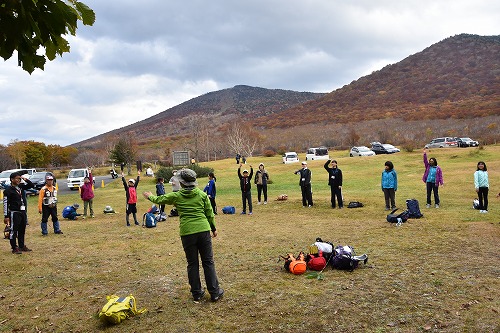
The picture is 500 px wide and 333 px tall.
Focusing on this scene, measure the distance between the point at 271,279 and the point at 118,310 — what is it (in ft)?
8.68

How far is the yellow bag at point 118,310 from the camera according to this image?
5.29m

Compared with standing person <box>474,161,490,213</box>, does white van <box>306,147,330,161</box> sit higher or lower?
higher

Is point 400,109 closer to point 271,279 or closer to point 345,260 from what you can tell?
point 345,260

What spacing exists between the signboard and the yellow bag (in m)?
36.8

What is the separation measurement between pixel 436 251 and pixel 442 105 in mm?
96034

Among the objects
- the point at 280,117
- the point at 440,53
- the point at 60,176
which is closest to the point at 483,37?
the point at 440,53

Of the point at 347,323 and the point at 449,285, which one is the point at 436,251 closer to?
the point at 449,285

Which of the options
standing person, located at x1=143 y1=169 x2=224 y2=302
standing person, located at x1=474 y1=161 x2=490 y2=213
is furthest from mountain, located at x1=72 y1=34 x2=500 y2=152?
standing person, located at x1=143 y1=169 x2=224 y2=302

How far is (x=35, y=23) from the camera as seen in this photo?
2887mm

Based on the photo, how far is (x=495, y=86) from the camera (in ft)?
337

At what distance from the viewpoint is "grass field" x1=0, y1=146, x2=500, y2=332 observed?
205 inches

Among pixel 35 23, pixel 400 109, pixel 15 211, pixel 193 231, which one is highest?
pixel 400 109

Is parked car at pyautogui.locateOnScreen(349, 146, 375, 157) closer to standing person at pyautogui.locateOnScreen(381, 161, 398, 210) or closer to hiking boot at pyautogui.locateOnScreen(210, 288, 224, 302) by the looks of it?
standing person at pyautogui.locateOnScreen(381, 161, 398, 210)


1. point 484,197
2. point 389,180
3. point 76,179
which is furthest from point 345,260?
point 76,179
